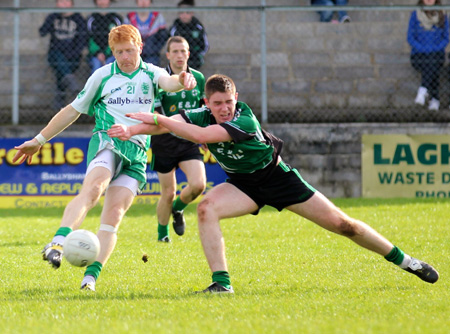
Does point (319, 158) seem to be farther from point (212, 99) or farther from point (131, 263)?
point (212, 99)

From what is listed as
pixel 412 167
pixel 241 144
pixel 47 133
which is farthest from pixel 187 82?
pixel 412 167

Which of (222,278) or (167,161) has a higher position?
(167,161)

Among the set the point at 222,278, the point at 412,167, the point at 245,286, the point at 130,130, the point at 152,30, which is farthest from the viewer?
the point at 152,30

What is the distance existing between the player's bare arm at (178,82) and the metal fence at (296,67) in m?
7.57

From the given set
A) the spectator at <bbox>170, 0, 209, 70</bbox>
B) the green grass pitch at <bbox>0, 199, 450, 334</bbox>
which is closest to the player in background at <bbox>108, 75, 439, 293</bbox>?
the green grass pitch at <bbox>0, 199, 450, 334</bbox>

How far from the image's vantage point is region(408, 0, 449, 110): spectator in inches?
558

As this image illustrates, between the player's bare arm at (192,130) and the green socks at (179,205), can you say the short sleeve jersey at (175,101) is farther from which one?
the player's bare arm at (192,130)

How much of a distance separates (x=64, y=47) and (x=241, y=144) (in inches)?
351

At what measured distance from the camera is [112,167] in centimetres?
657

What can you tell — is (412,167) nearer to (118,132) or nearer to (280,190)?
(280,190)

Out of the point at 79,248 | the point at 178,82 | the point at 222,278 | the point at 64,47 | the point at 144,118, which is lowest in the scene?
the point at 222,278

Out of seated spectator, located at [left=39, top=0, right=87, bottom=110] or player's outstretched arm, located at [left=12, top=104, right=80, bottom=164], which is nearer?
player's outstretched arm, located at [left=12, top=104, right=80, bottom=164]

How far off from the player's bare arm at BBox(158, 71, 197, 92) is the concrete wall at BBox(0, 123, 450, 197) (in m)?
7.36

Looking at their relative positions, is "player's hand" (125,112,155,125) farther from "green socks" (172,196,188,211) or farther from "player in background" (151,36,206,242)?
"green socks" (172,196,188,211)
